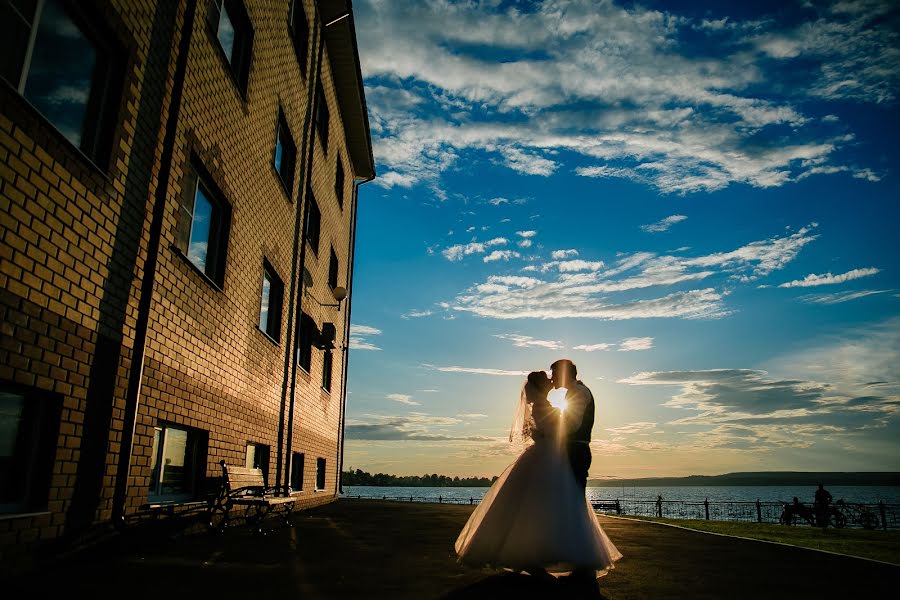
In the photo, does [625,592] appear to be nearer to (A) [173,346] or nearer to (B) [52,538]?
(B) [52,538]

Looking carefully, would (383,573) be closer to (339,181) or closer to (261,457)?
(261,457)

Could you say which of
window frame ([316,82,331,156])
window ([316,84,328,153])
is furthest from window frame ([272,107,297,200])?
window ([316,84,328,153])

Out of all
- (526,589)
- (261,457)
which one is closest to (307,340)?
(261,457)

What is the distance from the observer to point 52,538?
4.60m

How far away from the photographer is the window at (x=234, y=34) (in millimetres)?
8414

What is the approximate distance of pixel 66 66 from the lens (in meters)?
5.05

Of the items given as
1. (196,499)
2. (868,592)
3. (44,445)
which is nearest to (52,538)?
(44,445)

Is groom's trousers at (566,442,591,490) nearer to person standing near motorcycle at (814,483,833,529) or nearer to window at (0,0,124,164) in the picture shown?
window at (0,0,124,164)

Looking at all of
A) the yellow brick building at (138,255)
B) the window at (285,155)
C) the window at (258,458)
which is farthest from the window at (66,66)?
the window at (285,155)

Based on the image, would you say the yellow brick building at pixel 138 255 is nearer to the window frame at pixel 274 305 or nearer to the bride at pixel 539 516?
the window frame at pixel 274 305

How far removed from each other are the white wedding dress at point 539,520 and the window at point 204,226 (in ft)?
16.0

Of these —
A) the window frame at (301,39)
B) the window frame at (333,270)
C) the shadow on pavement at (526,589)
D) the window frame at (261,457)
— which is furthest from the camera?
the window frame at (333,270)

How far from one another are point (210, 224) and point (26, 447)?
15.1ft

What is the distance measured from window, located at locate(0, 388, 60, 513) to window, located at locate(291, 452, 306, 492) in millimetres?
10134
